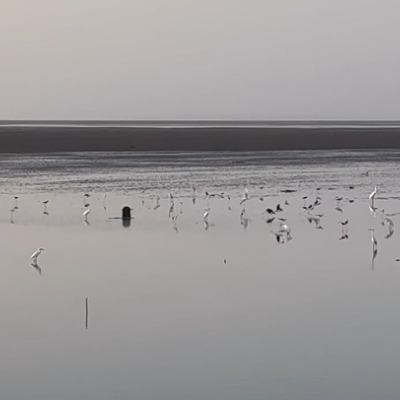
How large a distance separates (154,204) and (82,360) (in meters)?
14.9

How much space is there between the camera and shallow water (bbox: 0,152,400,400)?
32.8ft

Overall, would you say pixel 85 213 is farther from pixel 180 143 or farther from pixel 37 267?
pixel 180 143

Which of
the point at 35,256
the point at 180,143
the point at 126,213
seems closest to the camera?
the point at 35,256

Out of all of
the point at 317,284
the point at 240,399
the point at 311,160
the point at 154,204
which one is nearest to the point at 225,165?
the point at 311,160

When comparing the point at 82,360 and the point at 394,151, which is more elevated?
the point at 394,151

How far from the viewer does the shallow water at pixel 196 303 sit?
10.0 meters

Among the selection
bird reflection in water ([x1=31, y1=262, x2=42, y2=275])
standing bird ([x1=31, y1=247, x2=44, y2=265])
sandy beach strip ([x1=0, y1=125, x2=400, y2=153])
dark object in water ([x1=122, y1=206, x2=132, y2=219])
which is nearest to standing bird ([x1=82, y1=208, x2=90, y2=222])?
dark object in water ([x1=122, y1=206, x2=132, y2=219])

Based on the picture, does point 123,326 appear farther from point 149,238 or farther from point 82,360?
point 149,238

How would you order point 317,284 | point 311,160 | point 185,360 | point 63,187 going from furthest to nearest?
point 311,160 → point 63,187 → point 317,284 → point 185,360

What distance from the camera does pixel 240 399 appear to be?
9344mm

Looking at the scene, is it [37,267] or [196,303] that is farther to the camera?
[37,267]

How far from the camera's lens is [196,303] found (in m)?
13.6

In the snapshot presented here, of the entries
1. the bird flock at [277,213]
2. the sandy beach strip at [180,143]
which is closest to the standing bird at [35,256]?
the bird flock at [277,213]

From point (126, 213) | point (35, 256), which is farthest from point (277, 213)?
point (35, 256)
